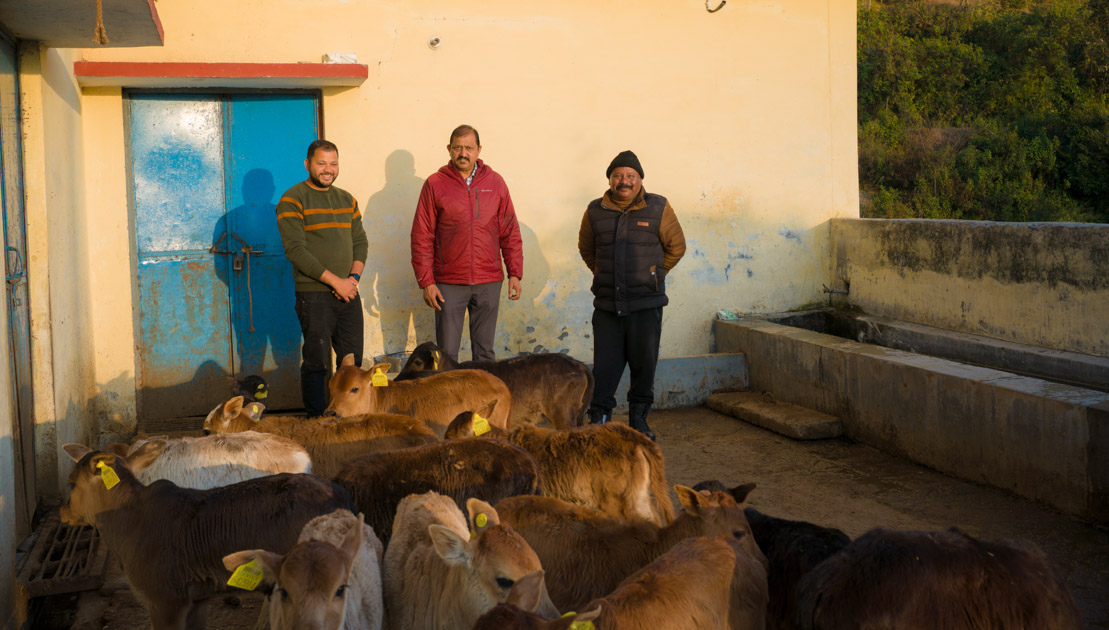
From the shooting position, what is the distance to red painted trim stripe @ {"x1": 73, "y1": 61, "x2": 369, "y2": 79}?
8367 mm

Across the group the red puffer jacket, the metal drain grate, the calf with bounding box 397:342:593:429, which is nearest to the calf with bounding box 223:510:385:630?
the metal drain grate

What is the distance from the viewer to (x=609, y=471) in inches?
217

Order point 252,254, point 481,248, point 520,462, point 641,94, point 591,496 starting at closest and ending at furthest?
point 520,462, point 591,496, point 481,248, point 252,254, point 641,94

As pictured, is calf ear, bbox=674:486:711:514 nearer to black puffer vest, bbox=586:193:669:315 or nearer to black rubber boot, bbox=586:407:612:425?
black puffer vest, bbox=586:193:669:315

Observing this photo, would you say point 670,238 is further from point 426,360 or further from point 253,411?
point 253,411

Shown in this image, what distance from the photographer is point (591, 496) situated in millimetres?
5547

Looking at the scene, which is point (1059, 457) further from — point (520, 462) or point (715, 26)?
point (715, 26)

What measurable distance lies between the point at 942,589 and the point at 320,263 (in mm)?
5948

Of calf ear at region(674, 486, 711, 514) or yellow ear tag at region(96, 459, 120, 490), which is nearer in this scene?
calf ear at region(674, 486, 711, 514)

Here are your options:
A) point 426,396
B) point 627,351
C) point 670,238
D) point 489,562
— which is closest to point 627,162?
point 670,238

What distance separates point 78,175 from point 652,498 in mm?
6154

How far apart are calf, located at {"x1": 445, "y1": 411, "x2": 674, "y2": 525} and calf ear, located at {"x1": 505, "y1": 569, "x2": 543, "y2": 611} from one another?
2060 mm

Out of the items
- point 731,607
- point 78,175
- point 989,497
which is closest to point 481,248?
point 78,175

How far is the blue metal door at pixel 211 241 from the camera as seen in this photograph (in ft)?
30.3
